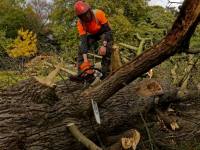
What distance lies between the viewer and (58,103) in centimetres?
253

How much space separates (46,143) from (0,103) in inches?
28.7

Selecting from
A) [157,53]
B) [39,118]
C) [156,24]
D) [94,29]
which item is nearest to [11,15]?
[156,24]

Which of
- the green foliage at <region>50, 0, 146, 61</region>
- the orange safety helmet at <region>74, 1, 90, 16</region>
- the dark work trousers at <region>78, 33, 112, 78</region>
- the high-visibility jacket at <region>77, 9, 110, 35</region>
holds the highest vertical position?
the green foliage at <region>50, 0, 146, 61</region>

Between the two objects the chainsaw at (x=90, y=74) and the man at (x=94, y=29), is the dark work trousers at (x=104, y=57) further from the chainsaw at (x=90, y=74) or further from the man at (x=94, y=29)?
the chainsaw at (x=90, y=74)

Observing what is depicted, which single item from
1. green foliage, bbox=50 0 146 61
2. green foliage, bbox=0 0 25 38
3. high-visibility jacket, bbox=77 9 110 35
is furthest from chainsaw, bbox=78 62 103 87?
green foliage, bbox=0 0 25 38

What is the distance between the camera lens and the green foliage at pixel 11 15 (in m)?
20.1

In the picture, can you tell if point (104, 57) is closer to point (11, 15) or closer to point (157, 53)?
point (157, 53)

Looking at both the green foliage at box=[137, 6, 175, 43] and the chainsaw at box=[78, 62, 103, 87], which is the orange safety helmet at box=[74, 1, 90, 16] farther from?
the green foliage at box=[137, 6, 175, 43]

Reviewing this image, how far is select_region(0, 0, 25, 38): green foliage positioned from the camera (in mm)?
20053

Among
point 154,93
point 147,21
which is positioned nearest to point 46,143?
point 154,93

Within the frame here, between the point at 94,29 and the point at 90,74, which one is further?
the point at 94,29

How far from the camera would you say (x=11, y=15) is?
20.6 metres

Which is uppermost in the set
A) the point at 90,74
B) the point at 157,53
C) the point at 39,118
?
the point at 157,53

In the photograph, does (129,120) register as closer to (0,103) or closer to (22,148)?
(22,148)
